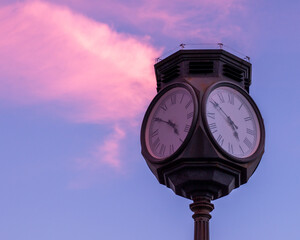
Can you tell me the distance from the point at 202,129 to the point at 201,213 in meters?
3.17

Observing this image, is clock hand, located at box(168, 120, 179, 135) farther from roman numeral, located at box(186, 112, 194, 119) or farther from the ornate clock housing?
roman numeral, located at box(186, 112, 194, 119)

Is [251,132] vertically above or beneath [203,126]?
above

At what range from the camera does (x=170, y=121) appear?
3241cm

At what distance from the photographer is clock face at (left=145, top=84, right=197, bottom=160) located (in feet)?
103

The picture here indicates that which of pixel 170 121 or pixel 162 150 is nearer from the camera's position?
pixel 162 150

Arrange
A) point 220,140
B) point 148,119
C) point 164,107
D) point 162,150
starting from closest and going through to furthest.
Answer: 1. point 220,140
2. point 162,150
3. point 164,107
4. point 148,119

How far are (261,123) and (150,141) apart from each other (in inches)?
170

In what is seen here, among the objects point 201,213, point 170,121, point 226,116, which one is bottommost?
point 201,213

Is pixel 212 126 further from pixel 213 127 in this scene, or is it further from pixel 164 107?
pixel 164 107

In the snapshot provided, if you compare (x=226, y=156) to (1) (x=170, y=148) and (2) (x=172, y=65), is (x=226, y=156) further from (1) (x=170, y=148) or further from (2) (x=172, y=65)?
(2) (x=172, y=65)

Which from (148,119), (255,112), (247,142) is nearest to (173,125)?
(148,119)

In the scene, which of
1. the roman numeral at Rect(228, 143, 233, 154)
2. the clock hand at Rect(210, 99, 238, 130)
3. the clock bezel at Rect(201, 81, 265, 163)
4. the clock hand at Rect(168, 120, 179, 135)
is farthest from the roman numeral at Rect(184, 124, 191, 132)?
the roman numeral at Rect(228, 143, 233, 154)

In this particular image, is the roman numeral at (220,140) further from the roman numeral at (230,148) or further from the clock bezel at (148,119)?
the clock bezel at (148,119)

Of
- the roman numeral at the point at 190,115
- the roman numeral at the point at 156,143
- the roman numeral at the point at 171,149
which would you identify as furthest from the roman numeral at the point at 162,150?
the roman numeral at the point at 190,115
